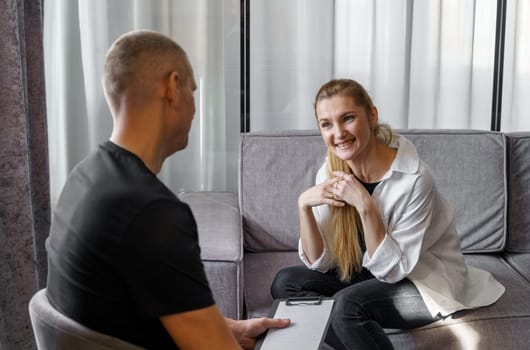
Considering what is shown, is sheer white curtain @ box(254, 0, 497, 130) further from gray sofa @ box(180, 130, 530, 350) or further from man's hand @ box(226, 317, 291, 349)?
man's hand @ box(226, 317, 291, 349)

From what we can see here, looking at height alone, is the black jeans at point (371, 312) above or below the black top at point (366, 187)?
below

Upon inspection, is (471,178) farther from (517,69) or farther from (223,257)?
(223,257)

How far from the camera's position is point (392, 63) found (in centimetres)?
302

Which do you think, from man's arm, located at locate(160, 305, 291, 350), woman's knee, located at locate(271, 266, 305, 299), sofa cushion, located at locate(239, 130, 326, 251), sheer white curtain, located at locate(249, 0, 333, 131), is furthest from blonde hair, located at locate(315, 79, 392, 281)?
man's arm, located at locate(160, 305, 291, 350)

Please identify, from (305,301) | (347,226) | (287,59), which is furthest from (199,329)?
(287,59)

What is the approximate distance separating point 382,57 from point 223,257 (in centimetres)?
126

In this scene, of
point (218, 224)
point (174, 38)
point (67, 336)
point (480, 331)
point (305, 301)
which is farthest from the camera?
point (174, 38)

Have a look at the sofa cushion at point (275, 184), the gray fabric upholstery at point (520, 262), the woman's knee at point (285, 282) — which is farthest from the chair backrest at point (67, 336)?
the gray fabric upholstery at point (520, 262)

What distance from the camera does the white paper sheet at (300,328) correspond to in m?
1.42

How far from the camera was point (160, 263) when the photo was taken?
1107 mm

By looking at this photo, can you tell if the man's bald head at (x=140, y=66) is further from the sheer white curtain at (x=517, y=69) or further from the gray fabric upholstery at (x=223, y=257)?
the sheer white curtain at (x=517, y=69)

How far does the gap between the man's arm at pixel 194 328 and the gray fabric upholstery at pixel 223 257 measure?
98 cm

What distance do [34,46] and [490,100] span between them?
1.78 m

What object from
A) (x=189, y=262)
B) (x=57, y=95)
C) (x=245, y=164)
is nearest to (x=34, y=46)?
(x=57, y=95)
